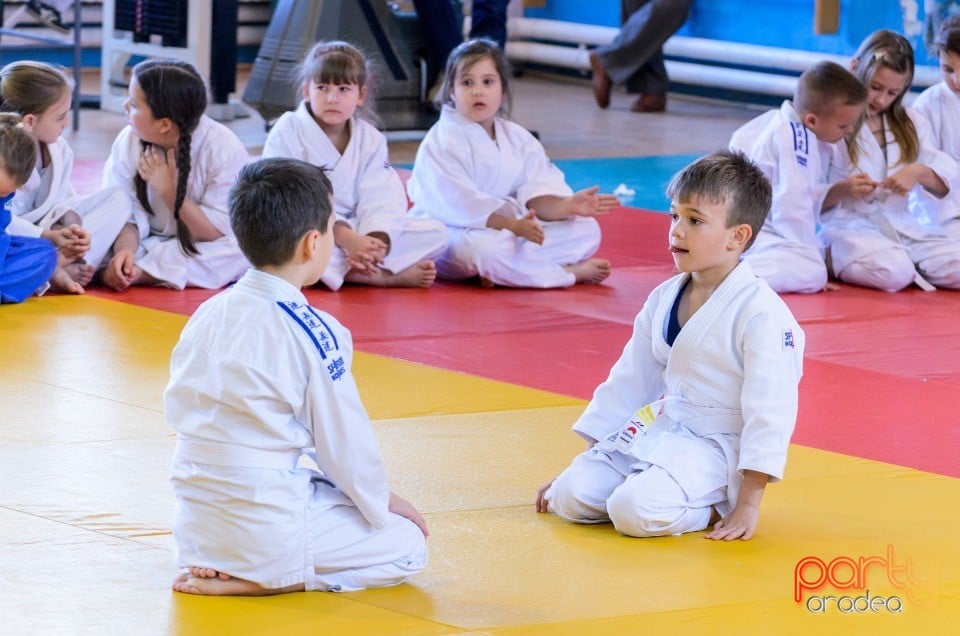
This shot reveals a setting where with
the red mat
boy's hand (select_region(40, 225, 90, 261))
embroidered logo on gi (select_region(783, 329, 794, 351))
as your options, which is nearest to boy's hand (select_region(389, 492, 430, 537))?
embroidered logo on gi (select_region(783, 329, 794, 351))

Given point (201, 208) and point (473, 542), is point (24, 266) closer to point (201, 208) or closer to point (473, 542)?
point (201, 208)

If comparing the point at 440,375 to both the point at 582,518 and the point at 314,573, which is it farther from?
the point at 314,573

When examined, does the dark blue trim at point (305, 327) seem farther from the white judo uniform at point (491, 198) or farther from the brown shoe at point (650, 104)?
the brown shoe at point (650, 104)

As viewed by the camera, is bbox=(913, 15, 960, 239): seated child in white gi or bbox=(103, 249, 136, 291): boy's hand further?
bbox=(913, 15, 960, 239): seated child in white gi

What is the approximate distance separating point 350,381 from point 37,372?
5.77ft

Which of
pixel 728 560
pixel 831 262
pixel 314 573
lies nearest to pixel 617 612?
pixel 728 560

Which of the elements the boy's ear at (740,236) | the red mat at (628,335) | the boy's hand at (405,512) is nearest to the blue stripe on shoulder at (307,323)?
the boy's hand at (405,512)

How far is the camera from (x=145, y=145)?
16.2 feet

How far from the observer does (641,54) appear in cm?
1060

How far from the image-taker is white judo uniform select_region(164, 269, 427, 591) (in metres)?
2.35

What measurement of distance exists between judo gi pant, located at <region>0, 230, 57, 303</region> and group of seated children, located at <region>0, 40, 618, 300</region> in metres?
0.02

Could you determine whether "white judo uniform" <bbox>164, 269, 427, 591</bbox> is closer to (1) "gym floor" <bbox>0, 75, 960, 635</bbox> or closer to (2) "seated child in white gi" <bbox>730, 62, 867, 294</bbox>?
(1) "gym floor" <bbox>0, 75, 960, 635</bbox>

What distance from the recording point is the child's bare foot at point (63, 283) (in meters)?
4.82

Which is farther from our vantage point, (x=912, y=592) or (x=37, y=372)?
(x=37, y=372)
